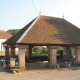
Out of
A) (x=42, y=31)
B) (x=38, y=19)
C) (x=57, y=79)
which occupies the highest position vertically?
(x=38, y=19)

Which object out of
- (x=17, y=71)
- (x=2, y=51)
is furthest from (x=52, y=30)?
(x=2, y=51)

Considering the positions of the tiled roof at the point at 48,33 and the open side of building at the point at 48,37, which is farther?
the tiled roof at the point at 48,33

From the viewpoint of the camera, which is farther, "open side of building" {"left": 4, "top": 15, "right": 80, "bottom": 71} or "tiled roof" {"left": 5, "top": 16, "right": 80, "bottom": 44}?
"tiled roof" {"left": 5, "top": 16, "right": 80, "bottom": 44}

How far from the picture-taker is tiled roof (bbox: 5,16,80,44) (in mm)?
21672

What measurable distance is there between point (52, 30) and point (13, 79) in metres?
9.44

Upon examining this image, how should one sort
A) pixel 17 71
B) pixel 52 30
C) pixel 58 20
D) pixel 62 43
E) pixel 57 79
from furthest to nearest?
pixel 58 20 → pixel 52 30 → pixel 62 43 → pixel 17 71 → pixel 57 79

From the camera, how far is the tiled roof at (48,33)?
21672 mm

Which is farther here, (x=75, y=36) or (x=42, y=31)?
(x=75, y=36)

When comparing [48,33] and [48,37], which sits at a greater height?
[48,33]

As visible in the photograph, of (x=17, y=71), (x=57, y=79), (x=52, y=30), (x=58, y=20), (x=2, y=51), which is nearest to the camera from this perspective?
(x=57, y=79)

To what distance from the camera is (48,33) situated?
76.3 ft

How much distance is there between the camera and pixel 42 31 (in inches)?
916

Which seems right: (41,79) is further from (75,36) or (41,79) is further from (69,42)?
(75,36)

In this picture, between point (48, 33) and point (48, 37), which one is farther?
point (48, 33)
